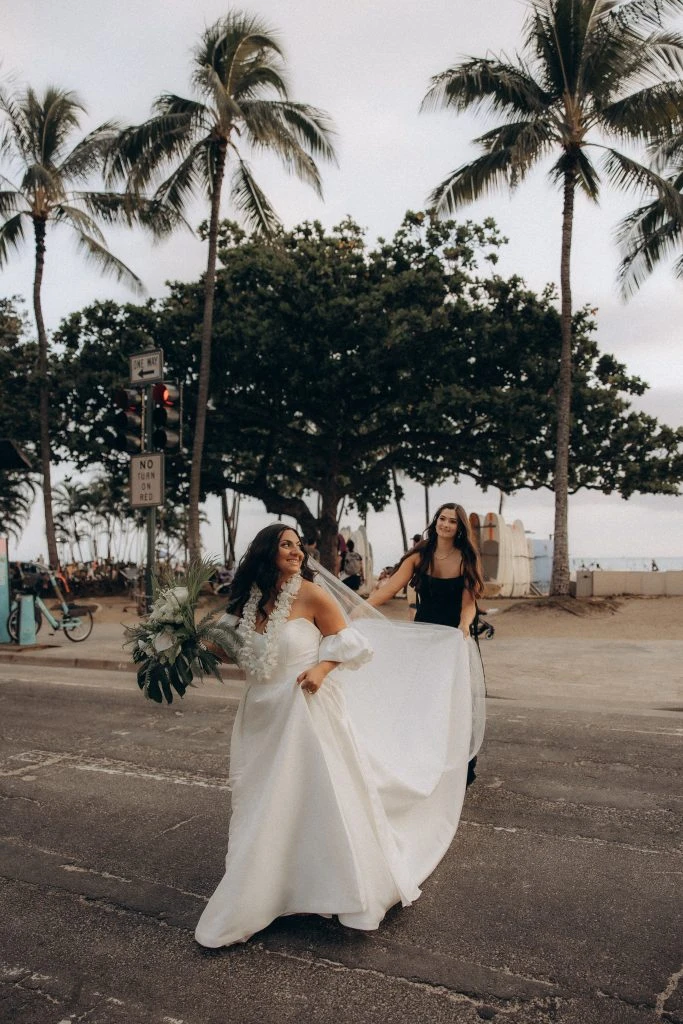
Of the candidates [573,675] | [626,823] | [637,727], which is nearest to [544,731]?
[637,727]

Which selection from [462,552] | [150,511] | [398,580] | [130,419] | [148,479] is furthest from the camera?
[150,511]

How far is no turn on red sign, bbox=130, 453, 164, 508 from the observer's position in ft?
40.6

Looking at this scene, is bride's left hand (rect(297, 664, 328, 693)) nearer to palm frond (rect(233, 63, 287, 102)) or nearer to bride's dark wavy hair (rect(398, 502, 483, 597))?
→ bride's dark wavy hair (rect(398, 502, 483, 597))

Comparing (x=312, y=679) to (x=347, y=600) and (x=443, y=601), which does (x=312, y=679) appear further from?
(x=443, y=601)

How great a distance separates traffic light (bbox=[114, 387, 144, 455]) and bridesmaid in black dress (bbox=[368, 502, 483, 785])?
704 cm

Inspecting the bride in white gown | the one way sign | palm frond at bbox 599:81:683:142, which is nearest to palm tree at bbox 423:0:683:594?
palm frond at bbox 599:81:683:142

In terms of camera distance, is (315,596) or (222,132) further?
(222,132)

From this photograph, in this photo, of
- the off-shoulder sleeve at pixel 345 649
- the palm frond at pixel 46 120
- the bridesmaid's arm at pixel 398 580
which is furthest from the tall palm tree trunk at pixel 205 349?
the off-shoulder sleeve at pixel 345 649

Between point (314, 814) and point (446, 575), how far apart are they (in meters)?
A: 2.53

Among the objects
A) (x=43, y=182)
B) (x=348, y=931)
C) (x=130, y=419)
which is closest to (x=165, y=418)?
(x=130, y=419)

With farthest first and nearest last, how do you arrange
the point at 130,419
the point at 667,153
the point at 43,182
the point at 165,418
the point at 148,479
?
the point at 43,182 < the point at 667,153 < the point at 148,479 < the point at 130,419 < the point at 165,418

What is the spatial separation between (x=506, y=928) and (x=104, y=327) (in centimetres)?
2563

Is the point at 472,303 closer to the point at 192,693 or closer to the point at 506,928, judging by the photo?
the point at 192,693

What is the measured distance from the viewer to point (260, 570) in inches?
155
